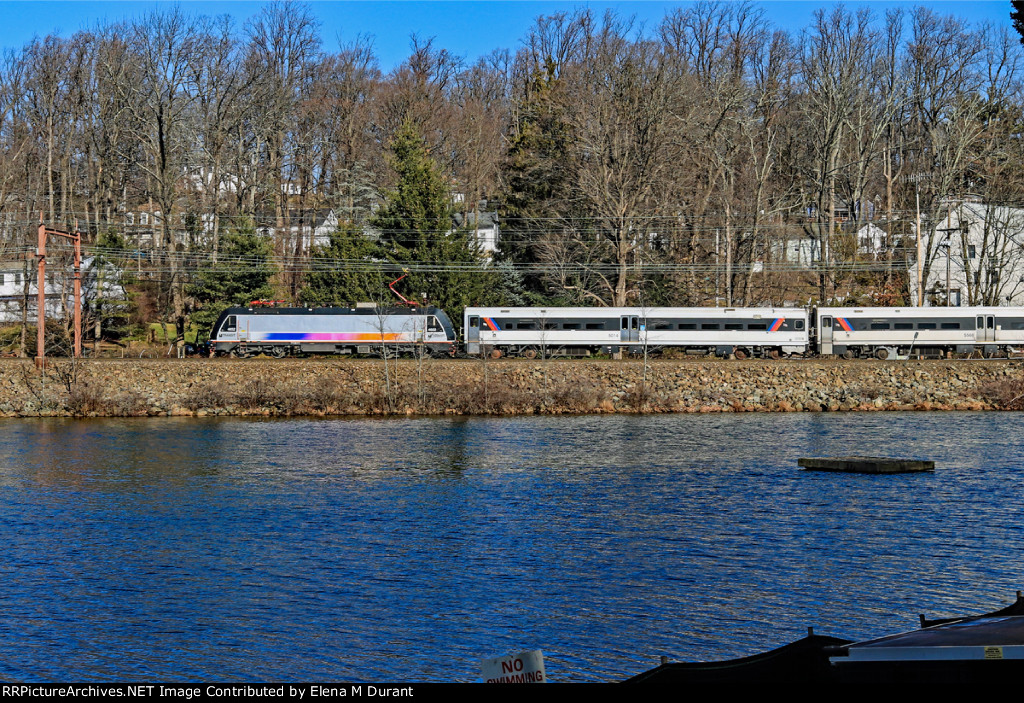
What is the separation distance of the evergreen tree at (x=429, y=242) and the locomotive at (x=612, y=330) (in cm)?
495

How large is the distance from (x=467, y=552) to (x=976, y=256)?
207 ft

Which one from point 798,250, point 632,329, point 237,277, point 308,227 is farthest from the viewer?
point 308,227

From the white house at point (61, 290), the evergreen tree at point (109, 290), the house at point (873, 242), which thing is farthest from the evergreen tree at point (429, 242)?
the house at point (873, 242)

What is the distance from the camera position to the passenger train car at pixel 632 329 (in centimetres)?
6119

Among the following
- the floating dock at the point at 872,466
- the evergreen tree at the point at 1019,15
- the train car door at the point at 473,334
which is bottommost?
the floating dock at the point at 872,466

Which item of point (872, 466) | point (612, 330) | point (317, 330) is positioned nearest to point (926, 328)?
point (612, 330)

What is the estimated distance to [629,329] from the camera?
6141 cm

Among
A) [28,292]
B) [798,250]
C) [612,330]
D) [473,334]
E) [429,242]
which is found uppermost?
[798,250]

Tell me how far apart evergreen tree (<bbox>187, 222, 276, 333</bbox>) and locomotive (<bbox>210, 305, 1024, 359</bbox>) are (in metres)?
4.42

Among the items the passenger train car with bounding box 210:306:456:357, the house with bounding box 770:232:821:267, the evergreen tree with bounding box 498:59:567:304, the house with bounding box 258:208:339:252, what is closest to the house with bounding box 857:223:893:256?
the house with bounding box 770:232:821:267

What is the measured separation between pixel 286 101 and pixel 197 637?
225ft

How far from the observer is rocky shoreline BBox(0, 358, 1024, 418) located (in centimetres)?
5250

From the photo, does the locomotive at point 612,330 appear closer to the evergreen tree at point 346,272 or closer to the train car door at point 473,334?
the train car door at point 473,334

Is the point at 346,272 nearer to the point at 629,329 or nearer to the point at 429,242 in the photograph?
the point at 429,242
